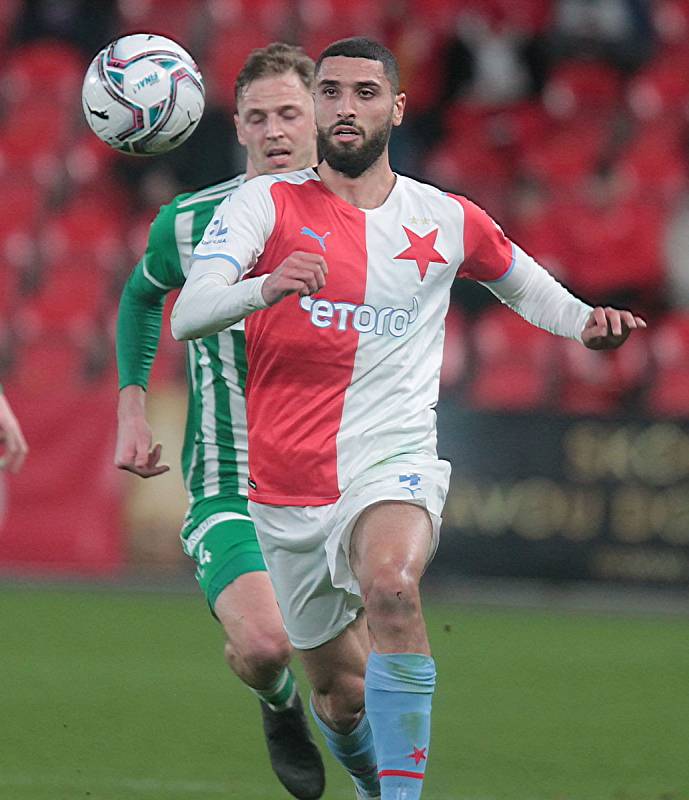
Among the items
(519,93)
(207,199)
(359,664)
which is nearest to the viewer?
(359,664)

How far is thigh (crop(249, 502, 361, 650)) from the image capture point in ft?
17.0

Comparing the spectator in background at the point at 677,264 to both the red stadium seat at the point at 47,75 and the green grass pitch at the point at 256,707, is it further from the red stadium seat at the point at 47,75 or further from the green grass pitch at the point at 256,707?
the red stadium seat at the point at 47,75

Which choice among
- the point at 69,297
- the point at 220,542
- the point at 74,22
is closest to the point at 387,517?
the point at 220,542

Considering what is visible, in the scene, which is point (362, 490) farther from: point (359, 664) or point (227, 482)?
point (227, 482)

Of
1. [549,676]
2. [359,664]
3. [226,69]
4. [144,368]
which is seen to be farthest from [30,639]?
[226,69]

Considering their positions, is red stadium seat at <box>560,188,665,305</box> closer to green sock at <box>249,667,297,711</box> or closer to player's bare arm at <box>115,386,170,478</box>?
green sock at <box>249,667,297,711</box>

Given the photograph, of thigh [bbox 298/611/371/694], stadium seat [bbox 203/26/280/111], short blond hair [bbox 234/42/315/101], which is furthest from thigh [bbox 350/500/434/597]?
stadium seat [bbox 203/26/280/111]

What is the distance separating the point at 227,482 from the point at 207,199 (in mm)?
1005

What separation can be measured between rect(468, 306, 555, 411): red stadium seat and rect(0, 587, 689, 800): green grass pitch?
6.08 ft

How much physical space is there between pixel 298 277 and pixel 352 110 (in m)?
0.89

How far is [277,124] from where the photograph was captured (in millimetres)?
6188

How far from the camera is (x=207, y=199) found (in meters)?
6.02

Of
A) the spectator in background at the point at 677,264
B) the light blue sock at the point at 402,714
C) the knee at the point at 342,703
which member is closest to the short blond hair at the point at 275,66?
the knee at the point at 342,703

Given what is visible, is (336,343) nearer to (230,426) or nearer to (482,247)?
(482,247)
